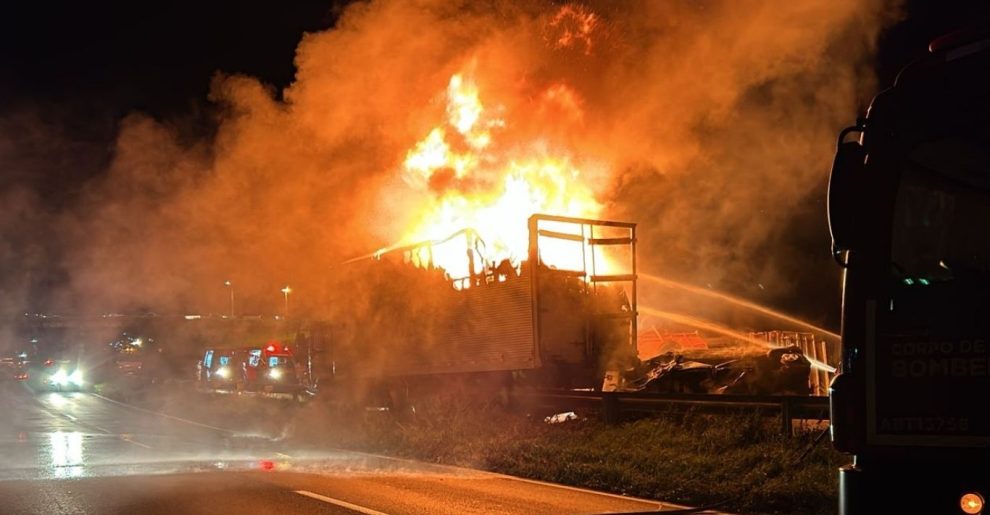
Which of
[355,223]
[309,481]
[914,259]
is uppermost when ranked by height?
[355,223]

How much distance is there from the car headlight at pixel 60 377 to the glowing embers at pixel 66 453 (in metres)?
20.2

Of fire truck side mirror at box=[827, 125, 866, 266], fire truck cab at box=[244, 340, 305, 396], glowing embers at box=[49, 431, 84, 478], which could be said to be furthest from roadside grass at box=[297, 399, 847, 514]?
fire truck cab at box=[244, 340, 305, 396]

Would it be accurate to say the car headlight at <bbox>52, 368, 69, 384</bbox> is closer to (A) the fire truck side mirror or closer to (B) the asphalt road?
(B) the asphalt road

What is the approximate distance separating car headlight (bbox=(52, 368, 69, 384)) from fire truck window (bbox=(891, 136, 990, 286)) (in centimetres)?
3634

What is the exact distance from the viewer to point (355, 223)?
19766 mm

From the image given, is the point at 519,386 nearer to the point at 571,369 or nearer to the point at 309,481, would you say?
the point at 571,369

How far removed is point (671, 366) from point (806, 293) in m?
18.0

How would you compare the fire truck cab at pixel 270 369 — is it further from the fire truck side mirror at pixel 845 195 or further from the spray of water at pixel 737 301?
the fire truck side mirror at pixel 845 195

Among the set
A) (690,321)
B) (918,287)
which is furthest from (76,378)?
(918,287)

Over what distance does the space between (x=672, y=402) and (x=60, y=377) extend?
99.1 ft

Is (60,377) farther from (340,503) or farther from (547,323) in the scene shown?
(340,503)

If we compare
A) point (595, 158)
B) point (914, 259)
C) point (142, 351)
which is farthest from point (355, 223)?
point (142, 351)

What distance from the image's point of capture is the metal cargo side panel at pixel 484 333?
1402 centimetres

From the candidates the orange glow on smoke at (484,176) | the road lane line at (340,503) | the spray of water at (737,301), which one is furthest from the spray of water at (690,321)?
the road lane line at (340,503)
